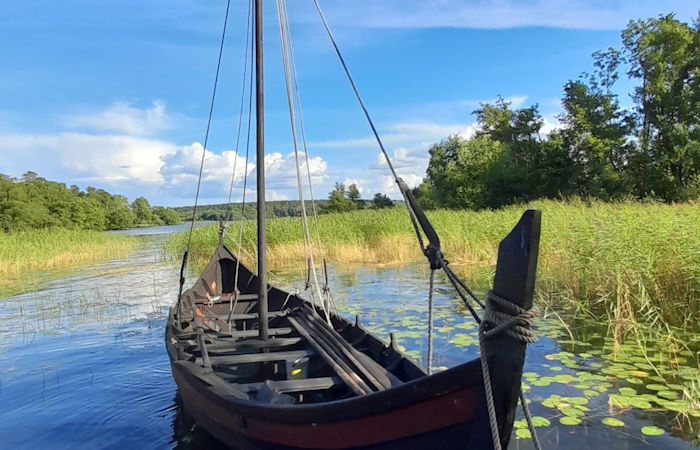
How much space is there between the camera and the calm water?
4.28m

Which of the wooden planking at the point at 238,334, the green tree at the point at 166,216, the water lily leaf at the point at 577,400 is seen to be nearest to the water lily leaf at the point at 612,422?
the water lily leaf at the point at 577,400

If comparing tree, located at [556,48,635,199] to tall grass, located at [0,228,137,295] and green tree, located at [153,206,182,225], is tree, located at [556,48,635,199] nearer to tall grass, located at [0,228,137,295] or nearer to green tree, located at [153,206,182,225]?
tall grass, located at [0,228,137,295]

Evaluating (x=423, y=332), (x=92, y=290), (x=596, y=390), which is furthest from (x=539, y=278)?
(x=92, y=290)

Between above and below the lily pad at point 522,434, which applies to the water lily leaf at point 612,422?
above

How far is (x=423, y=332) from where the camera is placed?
296 inches

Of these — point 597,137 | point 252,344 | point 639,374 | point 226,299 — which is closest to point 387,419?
point 252,344

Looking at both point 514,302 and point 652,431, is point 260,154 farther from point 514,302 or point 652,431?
point 652,431

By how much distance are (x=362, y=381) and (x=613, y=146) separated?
33.4 meters

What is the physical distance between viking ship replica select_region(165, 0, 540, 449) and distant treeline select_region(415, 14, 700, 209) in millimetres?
24563

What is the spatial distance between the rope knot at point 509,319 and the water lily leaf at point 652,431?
268 cm

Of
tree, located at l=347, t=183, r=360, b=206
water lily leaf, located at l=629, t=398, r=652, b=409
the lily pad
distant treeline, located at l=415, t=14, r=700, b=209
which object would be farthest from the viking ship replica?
tree, located at l=347, t=183, r=360, b=206

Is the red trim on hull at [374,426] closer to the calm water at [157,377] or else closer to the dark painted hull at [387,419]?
the dark painted hull at [387,419]

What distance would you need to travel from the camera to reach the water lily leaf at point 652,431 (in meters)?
3.88

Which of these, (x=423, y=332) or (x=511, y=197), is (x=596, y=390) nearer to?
(x=423, y=332)
